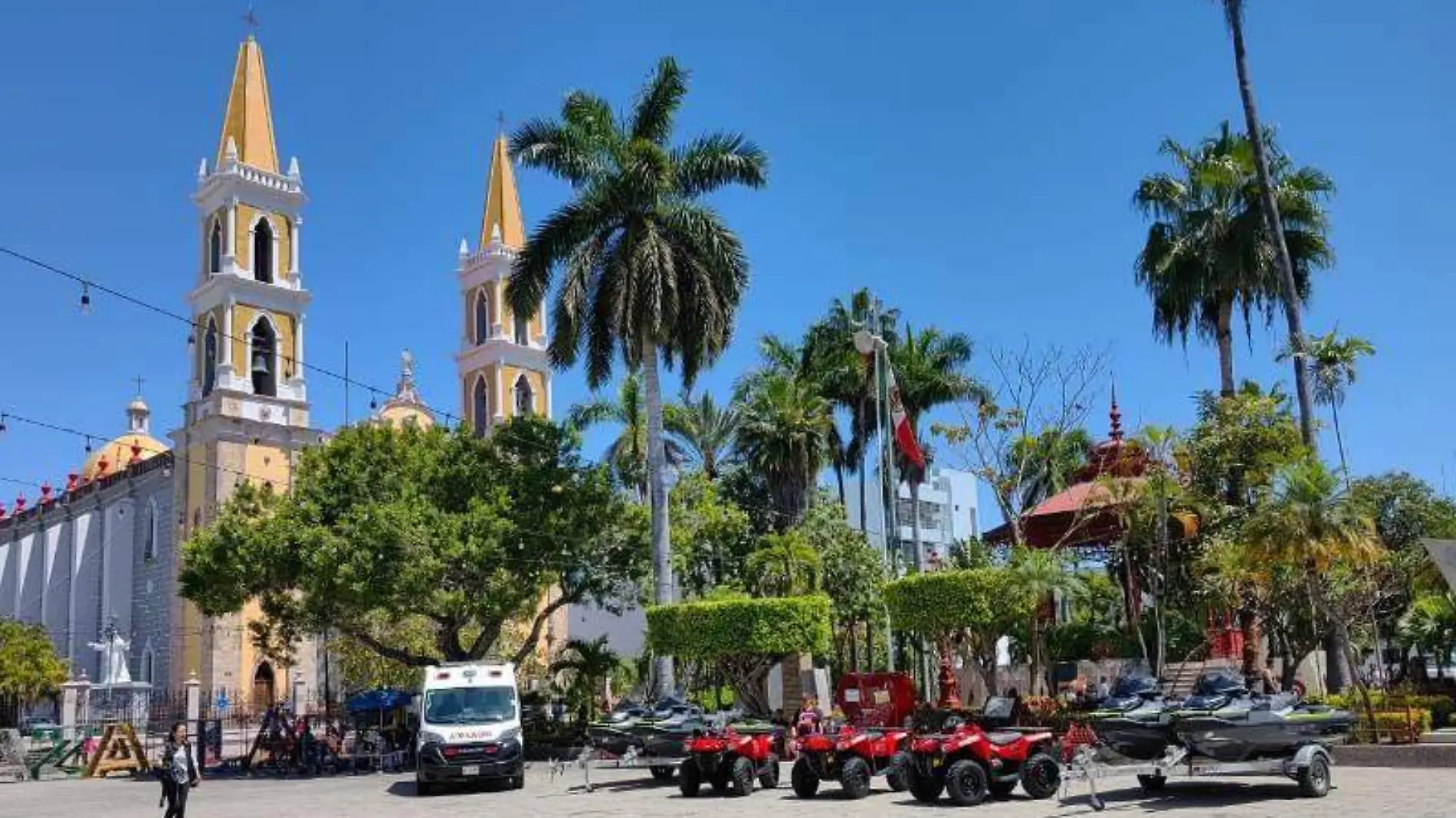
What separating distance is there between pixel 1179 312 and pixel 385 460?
2154cm

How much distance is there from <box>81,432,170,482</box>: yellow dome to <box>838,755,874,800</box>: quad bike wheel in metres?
65.3

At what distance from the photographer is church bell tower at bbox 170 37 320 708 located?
54406 mm

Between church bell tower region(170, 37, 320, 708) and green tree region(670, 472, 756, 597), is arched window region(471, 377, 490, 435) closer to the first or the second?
church bell tower region(170, 37, 320, 708)

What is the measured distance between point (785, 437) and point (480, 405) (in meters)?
30.0

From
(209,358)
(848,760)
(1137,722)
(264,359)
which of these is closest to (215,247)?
(209,358)

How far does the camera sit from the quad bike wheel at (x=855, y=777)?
60.7 feet

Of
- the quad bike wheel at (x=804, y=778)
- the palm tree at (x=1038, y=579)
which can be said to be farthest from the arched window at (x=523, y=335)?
the quad bike wheel at (x=804, y=778)

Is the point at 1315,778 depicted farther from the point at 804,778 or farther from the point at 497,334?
the point at 497,334

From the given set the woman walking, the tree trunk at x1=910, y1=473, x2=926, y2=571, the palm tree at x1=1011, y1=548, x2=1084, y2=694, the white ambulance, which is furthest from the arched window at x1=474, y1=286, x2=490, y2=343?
the woman walking

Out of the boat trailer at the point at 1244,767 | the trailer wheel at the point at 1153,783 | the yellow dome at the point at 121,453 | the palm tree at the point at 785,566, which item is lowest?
the trailer wheel at the point at 1153,783

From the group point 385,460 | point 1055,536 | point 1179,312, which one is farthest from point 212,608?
point 1179,312

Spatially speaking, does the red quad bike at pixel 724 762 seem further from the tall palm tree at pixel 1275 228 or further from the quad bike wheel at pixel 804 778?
the tall palm tree at pixel 1275 228

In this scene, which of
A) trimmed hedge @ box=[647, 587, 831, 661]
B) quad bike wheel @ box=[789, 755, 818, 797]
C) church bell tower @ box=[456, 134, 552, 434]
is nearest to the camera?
quad bike wheel @ box=[789, 755, 818, 797]

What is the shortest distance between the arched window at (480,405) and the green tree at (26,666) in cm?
2269
